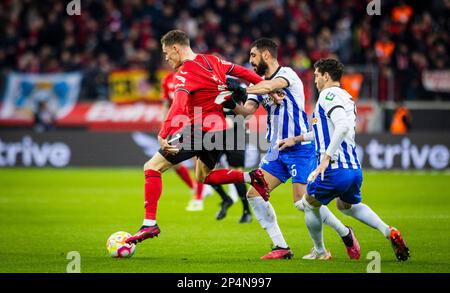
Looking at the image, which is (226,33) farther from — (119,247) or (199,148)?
(119,247)

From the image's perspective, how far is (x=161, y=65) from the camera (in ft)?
76.7

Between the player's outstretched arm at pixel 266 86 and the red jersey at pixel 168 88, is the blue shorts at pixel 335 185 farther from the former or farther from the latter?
the red jersey at pixel 168 88

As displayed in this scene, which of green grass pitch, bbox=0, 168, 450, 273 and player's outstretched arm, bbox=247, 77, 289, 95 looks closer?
green grass pitch, bbox=0, 168, 450, 273

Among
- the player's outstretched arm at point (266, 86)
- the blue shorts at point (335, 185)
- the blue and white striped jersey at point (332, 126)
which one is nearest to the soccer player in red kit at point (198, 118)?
the player's outstretched arm at point (266, 86)

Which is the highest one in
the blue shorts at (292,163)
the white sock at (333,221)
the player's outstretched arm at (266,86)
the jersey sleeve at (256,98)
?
the player's outstretched arm at (266,86)

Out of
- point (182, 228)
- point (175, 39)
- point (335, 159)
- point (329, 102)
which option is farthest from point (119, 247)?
point (182, 228)

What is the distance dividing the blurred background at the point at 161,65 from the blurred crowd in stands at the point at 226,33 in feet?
0.12

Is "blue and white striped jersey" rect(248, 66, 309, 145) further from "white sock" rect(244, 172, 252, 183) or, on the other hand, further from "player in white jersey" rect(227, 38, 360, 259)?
"white sock" rect(244, 172, 252, 183)

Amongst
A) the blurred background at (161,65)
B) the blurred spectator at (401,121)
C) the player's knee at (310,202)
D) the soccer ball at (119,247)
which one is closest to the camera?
the player's knee at (310,202)

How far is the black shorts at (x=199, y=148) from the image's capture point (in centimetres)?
898

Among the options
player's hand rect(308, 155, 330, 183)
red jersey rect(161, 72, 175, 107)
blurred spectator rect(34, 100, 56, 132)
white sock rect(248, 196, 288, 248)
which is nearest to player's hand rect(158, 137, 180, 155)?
white sock rect(248, 196, 288, 248)

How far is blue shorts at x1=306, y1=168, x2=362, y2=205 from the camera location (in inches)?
323

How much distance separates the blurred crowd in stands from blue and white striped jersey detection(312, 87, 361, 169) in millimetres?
13240

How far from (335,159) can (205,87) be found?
164cm
